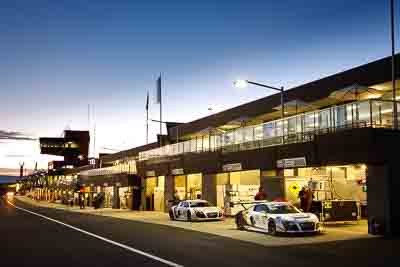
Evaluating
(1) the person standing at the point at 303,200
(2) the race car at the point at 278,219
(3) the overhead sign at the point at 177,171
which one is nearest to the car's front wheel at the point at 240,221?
(2) the race car at the point at 278,219

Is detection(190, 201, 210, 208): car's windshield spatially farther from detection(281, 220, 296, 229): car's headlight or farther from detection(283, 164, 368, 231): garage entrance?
detection(281, 220, 296, 229): car's headlight

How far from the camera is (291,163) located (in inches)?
1092

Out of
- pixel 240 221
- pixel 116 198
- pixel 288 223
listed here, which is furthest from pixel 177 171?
pixel 116 198

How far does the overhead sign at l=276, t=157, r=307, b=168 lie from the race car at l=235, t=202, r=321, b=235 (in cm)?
323

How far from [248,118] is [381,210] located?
24163 mm

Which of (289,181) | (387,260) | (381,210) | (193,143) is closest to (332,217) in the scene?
(289,181)

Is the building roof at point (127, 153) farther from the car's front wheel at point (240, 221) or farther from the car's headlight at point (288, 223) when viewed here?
the car's headlight at point (288, 223)

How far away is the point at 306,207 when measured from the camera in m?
27.1

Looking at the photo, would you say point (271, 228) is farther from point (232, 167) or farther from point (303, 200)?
point (232, 167)

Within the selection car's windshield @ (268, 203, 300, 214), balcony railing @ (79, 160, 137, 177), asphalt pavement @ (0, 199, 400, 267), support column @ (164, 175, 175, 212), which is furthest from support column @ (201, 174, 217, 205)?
balcony railing @ (79, 160, 137, 177)

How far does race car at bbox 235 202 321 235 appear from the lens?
72.7 feet

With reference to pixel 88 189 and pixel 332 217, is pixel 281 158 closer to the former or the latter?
pixel 332 217

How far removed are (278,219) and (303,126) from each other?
24.8 ft

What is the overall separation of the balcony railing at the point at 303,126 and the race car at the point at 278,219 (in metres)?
4.60
